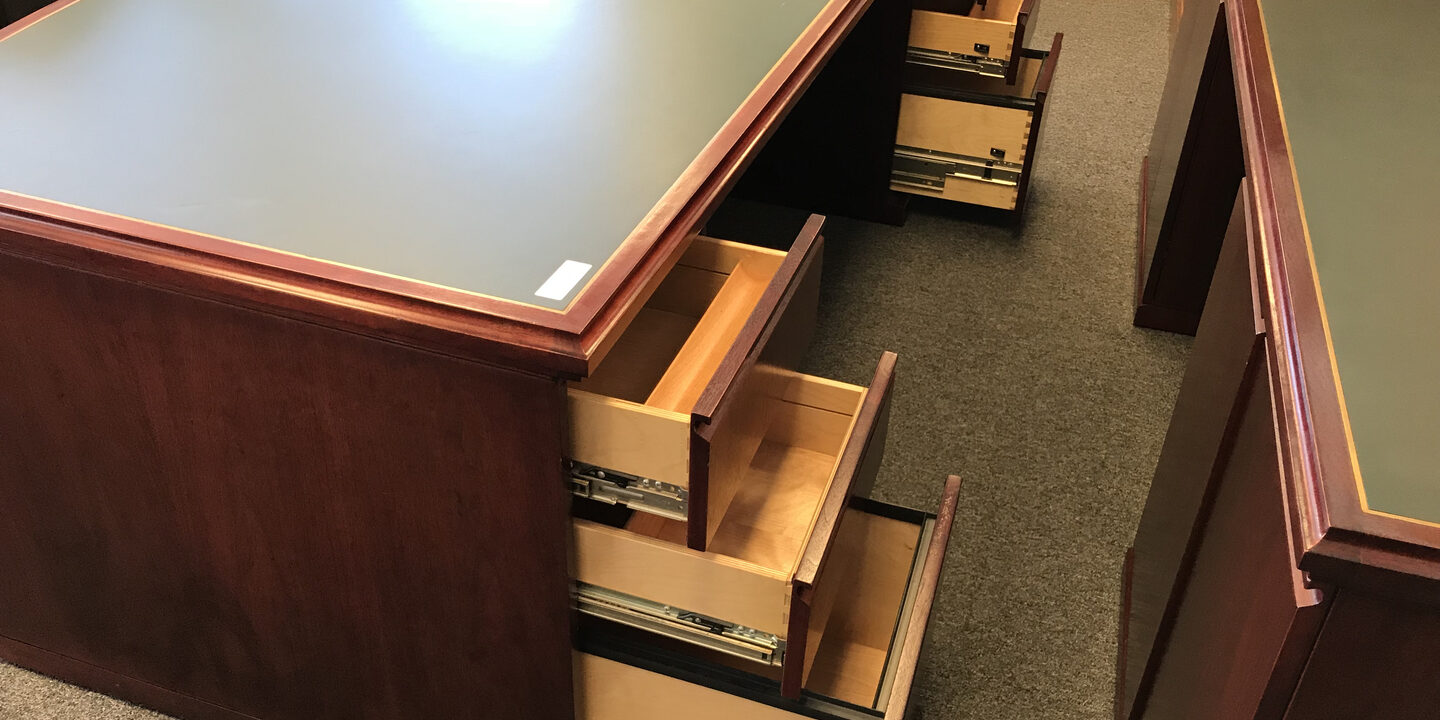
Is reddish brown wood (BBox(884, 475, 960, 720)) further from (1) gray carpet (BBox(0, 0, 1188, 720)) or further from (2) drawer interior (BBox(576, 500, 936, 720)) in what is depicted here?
(1) gray carpet (BBox(0, 0, 1188, 720))

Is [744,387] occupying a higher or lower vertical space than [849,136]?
higher

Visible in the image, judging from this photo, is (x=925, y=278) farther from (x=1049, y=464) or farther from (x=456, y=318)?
(x=456, y=318)

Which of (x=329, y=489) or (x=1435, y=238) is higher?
(x=1435, y=238)

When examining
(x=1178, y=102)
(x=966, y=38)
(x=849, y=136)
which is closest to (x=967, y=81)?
(x=966, y=38)

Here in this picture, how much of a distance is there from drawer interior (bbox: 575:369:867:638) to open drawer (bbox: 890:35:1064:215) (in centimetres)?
109

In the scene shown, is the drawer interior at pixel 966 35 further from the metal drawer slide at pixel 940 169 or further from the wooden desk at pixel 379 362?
the wooden desk at pixel 379 362

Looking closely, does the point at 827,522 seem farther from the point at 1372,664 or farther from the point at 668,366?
the point at 1372,664

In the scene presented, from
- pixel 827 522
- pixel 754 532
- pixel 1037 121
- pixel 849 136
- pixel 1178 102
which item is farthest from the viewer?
pixel 849 136

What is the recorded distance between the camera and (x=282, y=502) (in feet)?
3.09

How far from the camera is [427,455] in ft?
2.83

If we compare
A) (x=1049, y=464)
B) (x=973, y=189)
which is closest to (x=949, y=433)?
(x=1049, y=464)

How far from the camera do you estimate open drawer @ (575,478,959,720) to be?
3.04 ft

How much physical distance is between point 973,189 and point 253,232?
1548mm

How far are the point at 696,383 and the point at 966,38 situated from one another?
1304 millimetres
